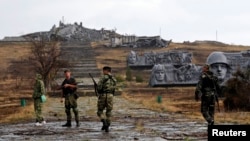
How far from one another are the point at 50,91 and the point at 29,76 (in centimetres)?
1908

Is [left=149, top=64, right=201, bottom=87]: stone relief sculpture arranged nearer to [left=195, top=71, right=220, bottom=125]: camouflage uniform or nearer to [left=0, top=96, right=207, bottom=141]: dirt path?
[left=0, top=96, right=207, bottom=141]: dirt path

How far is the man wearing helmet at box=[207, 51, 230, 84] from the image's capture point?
1584 inches

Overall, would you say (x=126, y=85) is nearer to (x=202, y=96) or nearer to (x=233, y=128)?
(x=202, y=96)

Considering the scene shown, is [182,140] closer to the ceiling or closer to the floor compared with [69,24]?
closer to the floor

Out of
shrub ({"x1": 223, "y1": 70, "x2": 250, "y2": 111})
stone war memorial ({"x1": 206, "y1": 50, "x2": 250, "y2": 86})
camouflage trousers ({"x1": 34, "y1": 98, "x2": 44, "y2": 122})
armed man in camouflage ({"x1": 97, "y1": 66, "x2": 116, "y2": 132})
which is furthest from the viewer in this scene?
stone war memorial ({"x1": 206, "y1": 50, "x2": 250, "y2": 86})

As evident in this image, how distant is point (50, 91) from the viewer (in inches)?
1570

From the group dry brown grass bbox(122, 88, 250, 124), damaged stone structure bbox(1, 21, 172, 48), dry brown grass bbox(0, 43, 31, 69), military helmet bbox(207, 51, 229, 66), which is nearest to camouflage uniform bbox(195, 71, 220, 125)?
dry brown grass bbox(122, 88, 250, 124)

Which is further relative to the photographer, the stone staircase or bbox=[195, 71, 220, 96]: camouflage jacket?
the stone staircase

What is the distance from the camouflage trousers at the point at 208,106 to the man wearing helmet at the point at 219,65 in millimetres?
24961

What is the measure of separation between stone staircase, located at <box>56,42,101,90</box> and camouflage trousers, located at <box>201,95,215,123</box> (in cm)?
3088

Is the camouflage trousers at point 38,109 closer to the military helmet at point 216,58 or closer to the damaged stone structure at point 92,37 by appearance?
the military helmet at point 216,58

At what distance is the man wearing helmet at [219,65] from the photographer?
4022 cm

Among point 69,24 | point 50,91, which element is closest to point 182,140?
point 50,91

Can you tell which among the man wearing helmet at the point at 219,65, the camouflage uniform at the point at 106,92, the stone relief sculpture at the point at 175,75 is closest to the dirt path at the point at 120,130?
the camouflage uniform at the point at 106,92
